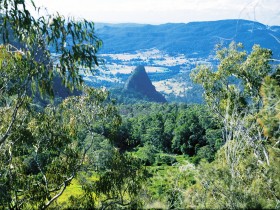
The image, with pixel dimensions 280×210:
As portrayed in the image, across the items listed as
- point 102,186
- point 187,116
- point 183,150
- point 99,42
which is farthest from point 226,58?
point 187,116

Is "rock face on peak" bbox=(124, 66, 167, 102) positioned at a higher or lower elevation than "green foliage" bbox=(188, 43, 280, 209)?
lower

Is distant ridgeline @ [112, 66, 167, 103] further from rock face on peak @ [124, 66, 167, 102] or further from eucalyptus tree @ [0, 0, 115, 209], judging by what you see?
eucalyptus tree @ [0, 0, 115, 209]

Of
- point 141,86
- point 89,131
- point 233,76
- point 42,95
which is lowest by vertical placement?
point 141,86

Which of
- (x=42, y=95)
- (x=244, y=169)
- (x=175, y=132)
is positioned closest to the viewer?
(x=42, y=95)

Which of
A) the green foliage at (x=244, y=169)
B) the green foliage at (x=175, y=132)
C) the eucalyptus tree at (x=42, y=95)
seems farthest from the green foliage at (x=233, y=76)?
the green foliage at (x=175, y=132)

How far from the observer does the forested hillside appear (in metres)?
5.86

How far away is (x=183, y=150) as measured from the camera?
171 feet

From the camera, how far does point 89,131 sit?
1052 centimetres

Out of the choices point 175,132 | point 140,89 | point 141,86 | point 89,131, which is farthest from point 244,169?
point 141,86

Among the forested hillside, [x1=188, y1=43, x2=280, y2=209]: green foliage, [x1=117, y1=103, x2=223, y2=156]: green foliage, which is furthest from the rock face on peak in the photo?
[x1=188, y1=43, x2=280, y2=209]: green foliage

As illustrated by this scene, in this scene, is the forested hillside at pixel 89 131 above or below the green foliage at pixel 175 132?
above

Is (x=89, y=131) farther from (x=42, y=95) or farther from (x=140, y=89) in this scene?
(x=140, y=89)

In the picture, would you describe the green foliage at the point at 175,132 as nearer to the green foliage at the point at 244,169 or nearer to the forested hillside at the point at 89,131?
the forested hillside at the point at 89,131

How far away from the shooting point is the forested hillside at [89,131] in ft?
19.2
